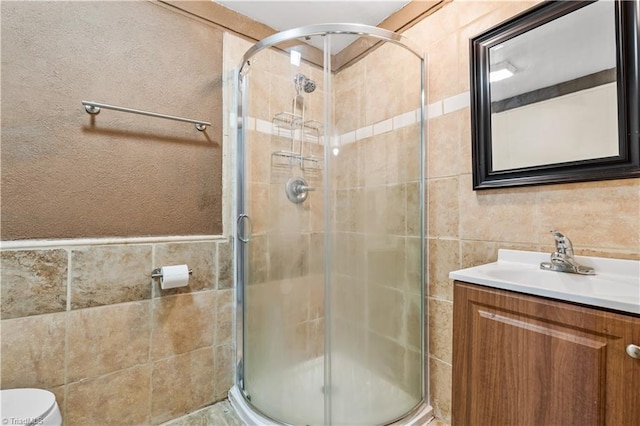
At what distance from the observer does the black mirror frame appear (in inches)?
34.7

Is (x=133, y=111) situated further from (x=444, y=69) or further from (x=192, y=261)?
(x=444, y=69)

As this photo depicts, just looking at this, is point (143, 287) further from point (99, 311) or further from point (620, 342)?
point (620, 342)

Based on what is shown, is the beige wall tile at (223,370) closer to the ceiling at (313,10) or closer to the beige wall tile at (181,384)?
the beige wall tile at (181,384)

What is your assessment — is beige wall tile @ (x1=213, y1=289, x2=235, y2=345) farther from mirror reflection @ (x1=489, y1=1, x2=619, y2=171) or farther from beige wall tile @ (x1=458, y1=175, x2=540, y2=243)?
mirror reflection @ (x1=489, y1=1, x2=619, y2=171)

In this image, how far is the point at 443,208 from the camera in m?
1.42

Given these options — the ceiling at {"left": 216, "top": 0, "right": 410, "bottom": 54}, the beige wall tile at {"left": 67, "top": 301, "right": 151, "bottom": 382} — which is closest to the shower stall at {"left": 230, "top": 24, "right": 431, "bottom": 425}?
the ceiling at {"left": 216, "top": 0, "right": 410, "bottom": 54}

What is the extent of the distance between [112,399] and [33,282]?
0.64m

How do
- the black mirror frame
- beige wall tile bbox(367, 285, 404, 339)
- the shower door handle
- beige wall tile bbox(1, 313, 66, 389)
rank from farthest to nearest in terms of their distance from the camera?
1. the shower door handle
2. beige wall tile bbox(367, 285, 404, 339)
3. beige wall tile bbox(1, 313, 66, 389)
4. the black mirror frame

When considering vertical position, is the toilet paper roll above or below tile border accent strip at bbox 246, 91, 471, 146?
below

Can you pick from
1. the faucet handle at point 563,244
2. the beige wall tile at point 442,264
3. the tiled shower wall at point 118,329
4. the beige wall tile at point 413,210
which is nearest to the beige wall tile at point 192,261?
the tiled shower wall at point 118,329

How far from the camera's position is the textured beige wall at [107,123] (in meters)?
1.14

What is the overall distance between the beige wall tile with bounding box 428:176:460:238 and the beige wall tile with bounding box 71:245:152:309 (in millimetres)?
1494

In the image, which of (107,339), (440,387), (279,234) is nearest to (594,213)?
(440,387)

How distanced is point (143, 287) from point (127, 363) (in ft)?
1.18
